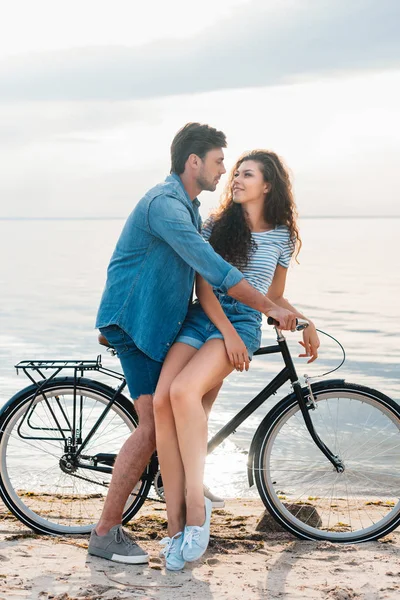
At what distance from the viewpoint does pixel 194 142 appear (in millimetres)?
4023

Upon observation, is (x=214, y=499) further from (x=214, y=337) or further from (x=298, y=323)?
(x=298, y=323)

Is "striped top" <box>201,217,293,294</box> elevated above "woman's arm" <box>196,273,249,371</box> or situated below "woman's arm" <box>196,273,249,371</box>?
above

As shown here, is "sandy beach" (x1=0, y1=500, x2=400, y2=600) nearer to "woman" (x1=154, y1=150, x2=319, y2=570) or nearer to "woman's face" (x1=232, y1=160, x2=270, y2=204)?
"woman" (x1=154, y1=150, x2=319, y2=570)

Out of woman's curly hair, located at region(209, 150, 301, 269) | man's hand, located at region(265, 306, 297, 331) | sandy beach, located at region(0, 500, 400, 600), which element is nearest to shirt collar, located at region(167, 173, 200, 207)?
woman's curly hair, located at region(209, 150, 301, 269)

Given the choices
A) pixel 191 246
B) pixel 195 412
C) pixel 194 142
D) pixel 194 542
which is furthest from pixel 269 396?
pixel 194 142

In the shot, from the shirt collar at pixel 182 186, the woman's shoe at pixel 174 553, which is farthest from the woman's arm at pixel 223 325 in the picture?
the woman's shoe at pixel 174 553

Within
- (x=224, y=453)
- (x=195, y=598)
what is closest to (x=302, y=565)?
(x=195, y=598)

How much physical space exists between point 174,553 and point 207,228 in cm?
158

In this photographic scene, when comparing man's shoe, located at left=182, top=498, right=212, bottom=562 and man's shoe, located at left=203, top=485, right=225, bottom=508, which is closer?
man's shoe, located at left=182, top=498, right=212, bottom=562

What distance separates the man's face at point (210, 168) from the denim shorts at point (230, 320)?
55 cm

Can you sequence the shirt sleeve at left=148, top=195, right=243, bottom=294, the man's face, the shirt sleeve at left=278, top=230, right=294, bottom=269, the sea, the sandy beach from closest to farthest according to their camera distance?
the sandy beach
the shirt sleeve at left=148, top=195, right=243, bottom=294
the man's face
the shirt sleeve at left=278, top=230, right=294, bottom=269
the sea

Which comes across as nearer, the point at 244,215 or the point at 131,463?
the point at 131,463

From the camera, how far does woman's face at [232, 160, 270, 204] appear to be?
4.35m

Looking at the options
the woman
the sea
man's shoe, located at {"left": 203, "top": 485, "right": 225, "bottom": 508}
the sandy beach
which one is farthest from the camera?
the sea
